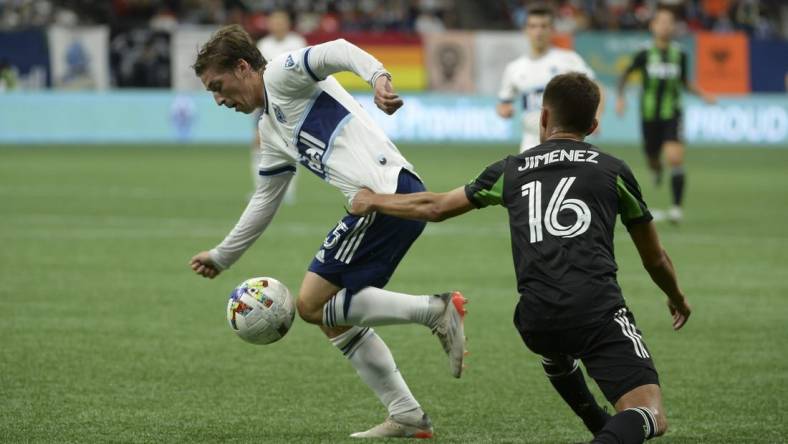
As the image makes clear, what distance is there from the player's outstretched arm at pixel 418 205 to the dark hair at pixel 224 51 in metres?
1.16

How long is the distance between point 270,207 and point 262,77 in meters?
0.71

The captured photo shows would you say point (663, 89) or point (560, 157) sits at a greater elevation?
point (560, 157)

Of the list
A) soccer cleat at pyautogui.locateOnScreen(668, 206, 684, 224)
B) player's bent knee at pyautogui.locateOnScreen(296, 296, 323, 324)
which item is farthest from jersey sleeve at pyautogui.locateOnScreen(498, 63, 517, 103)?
player's bent knee at pyautogui.locateOnScreen(296, 296, 323, 324)

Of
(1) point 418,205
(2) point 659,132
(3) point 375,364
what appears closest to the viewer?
(1) point 418,205

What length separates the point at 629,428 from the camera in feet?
16.0

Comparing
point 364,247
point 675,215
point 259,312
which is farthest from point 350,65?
point 675,215

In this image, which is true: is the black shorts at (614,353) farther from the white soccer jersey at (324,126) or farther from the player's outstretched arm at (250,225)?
the player's outstretched arm at (250,225)

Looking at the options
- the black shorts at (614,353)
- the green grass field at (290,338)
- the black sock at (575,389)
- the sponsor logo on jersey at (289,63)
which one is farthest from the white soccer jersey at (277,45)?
the black shorts at (614,353)

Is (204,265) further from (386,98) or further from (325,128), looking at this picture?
(386,98)

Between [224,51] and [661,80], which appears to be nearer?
[224,51]

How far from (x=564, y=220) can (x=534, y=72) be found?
25.8 feet

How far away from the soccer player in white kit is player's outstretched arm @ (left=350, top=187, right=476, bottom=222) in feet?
2.46

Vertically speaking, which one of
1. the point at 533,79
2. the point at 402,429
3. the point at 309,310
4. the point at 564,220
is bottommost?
the point at 402,429

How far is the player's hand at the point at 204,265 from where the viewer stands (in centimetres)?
668
